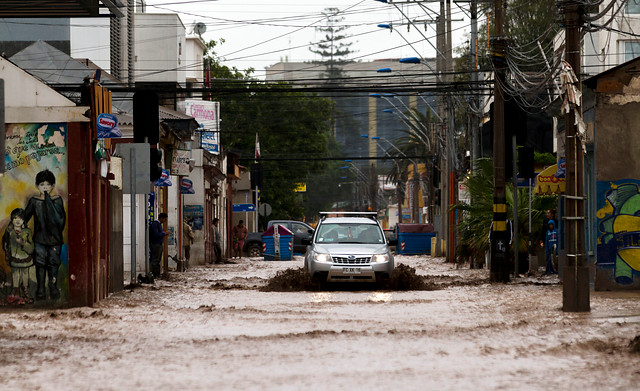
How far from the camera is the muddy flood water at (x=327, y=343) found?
945cm

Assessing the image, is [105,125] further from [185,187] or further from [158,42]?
[158,42]

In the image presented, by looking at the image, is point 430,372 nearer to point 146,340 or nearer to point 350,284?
point 146,340

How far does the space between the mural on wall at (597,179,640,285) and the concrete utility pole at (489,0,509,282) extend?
3.92m

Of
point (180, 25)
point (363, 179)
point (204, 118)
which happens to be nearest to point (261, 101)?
point (180, 25)

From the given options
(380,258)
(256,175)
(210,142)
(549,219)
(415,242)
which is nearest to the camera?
(380,258)

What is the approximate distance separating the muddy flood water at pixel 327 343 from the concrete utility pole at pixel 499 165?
4.01 meters

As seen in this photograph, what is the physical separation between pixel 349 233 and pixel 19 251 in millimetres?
8428

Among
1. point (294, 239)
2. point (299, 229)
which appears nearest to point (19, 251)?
point (294, 239)

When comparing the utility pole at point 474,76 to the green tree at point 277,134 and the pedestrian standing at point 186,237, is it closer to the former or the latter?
the pedestrian standing at point 186,237

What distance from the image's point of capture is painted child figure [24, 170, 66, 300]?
17.7 metres

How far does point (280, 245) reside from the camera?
46500 mm

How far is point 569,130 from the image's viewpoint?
1667cm

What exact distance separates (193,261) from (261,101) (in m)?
40.5

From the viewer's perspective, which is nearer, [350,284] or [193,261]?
[350,284]
